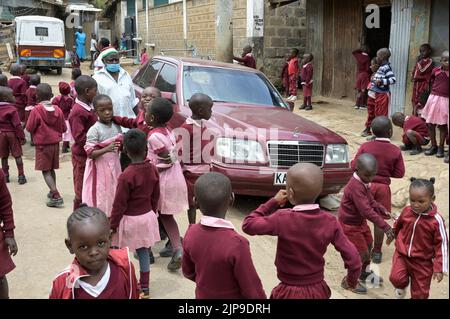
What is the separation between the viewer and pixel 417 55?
912 centimetres

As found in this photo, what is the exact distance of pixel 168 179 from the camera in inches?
159

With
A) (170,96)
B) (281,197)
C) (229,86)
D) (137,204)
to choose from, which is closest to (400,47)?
(229,86)

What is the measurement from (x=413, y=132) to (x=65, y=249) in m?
5.60

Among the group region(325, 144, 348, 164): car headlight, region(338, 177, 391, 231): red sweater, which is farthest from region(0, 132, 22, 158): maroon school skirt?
region(338, 177, 391, 231): red sweater

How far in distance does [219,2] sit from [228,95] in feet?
19.8

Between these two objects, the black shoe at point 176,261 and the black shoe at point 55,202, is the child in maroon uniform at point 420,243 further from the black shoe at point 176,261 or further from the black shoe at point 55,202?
the black shoe at point 55,202

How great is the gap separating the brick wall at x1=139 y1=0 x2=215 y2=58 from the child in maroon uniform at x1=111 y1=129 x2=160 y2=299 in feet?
48.5

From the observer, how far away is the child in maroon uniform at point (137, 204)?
343cm

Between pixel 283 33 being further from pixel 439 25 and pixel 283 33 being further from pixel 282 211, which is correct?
pixel 282 211

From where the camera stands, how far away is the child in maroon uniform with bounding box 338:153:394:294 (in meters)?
3.69

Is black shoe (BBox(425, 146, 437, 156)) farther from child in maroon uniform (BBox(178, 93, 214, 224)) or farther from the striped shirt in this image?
child in maroon uniform (BBox(178, 93, 214, 224))

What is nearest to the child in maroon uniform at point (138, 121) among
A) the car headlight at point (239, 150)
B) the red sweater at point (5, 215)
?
the car headlight at point (239, 150)

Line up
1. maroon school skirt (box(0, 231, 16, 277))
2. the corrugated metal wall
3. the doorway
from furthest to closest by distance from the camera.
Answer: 1. the doorway
2. the corrugated metal wall
3. maroon school skirt (box(0, 231, 16, 277))

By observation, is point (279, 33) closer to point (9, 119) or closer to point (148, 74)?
point (148, 74)
